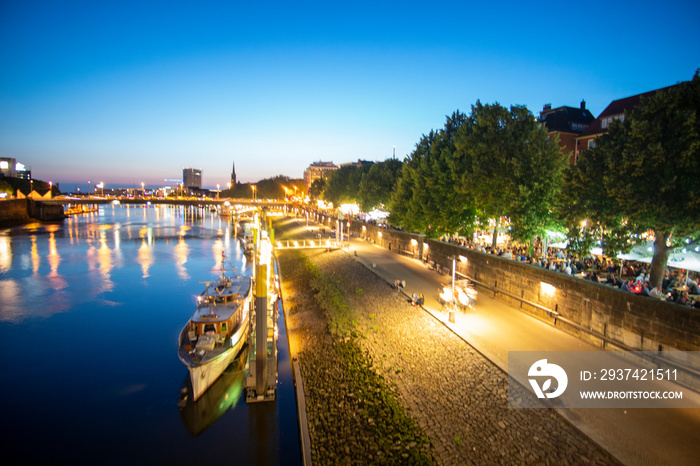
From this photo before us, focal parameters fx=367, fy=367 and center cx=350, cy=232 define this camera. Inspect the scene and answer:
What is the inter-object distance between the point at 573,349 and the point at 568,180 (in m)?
8.75

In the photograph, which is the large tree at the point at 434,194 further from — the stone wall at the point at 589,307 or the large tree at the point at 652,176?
the large tree at the point at 652,176

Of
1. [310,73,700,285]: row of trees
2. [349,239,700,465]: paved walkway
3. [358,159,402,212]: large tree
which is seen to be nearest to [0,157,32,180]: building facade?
[358,159,402,212]: large tree

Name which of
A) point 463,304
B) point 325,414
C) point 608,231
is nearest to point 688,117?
point 608,231

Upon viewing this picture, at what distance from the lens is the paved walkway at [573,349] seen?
31.3 feet

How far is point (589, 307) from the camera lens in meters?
16.9

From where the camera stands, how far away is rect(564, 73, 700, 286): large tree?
14453 millimetres

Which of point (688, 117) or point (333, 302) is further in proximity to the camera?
point (333, 302)

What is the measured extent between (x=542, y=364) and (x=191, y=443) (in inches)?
547

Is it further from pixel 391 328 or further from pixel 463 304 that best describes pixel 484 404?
pixel 463 304

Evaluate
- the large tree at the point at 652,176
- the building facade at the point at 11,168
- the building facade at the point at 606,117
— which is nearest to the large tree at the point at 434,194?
the large tree at the point at 652,176

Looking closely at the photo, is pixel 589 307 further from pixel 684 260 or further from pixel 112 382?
pixel 112 382

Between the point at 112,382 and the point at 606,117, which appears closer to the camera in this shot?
the point at 112,382

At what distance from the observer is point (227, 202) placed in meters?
136

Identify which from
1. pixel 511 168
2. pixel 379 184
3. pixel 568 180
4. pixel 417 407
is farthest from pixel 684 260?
pixel 379 184
